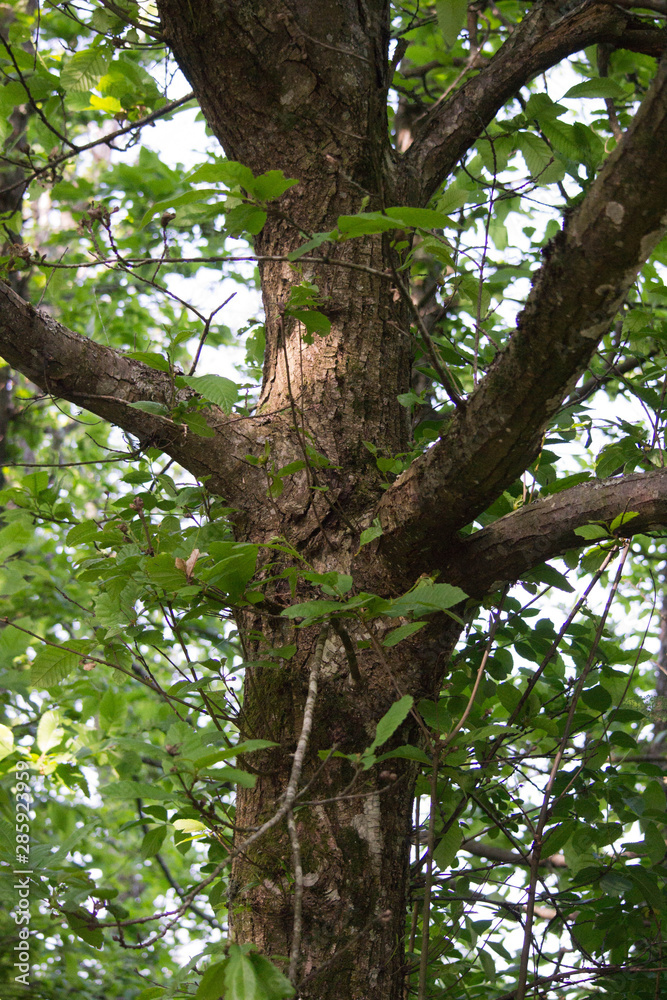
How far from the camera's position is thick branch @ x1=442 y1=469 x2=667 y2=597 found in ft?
4.75

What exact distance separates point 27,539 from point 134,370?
3.17 ft

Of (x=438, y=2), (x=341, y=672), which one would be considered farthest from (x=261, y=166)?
(x=341, y=672)

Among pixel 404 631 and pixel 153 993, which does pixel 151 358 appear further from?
pixel 153 993

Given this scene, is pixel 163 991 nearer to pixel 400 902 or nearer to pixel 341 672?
pixel 400 902

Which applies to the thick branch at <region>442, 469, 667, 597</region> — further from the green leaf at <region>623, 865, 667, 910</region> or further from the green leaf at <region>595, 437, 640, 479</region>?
the green leaf at <region>623, 865, 667, 910</region>

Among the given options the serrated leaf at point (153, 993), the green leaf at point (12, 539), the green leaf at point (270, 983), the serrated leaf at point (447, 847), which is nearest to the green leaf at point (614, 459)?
the serrated leaf at point (447, 847)

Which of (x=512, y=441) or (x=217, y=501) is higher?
(x=217, y=501)

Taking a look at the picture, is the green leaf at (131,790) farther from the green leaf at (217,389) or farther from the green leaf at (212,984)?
the green leaf at (217,389)

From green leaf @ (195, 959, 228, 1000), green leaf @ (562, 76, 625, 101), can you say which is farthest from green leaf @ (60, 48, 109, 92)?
green leaf @ (195, 959, 228, 1000)

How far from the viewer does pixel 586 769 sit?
6.51 ft

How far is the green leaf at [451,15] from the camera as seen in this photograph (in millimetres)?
1724

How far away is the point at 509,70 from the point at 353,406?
1064mm

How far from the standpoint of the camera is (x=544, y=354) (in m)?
1.23

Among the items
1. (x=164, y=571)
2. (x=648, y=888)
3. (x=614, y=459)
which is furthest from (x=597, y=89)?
(x=648, y=888)
